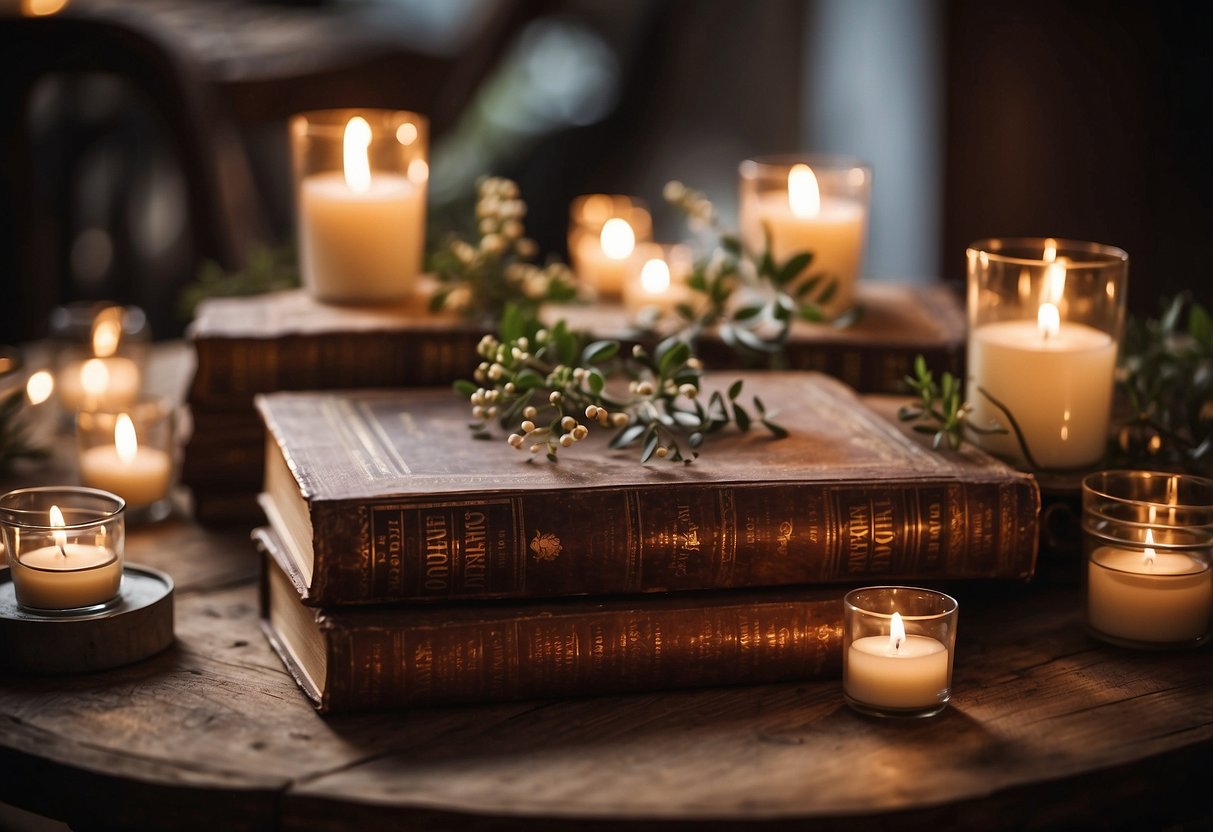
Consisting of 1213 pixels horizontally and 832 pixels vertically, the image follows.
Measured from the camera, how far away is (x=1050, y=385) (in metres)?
1.13

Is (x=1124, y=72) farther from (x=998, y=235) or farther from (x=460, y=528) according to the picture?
(x=460, y=528)

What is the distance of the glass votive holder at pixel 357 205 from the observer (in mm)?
1476

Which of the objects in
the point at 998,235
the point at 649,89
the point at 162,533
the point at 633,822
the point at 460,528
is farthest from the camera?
the point at 649,89

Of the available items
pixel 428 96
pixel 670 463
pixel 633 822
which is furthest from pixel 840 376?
pixel 428 96

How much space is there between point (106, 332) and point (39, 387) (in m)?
0.11

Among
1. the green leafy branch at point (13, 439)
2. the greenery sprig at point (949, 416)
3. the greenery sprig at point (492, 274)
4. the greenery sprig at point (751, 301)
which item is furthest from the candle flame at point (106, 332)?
the greenery sprig at point (949, 416)

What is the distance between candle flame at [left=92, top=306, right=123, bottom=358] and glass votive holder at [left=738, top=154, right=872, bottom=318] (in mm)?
755

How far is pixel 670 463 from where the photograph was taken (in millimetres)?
1045

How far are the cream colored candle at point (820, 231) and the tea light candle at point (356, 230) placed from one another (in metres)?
0.40

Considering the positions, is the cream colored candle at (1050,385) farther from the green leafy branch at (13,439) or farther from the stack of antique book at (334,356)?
the green leafy branch at (13,439)

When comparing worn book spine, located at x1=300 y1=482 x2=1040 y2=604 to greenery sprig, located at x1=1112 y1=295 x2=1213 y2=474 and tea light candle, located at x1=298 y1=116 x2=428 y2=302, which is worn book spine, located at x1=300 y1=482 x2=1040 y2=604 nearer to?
greenery sprig, located at x1=1112 y1=295 x2=1213 y2=474

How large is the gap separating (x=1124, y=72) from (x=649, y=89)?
5.11 feet

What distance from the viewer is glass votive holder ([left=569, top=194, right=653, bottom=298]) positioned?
5.83 feet

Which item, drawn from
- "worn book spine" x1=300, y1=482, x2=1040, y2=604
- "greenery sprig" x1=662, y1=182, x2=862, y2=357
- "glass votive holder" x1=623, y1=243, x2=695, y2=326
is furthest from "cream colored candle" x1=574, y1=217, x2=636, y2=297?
"worn book spine" x1=300, y1=482, x2=1040, y2=604
